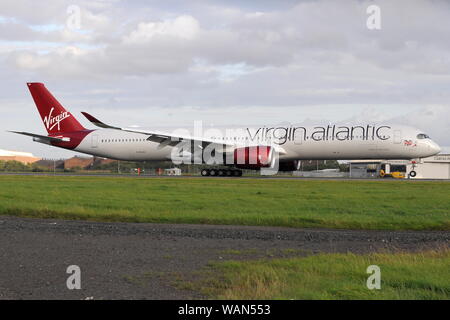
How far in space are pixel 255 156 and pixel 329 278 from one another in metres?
30.5

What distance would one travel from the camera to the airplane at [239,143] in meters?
37.1

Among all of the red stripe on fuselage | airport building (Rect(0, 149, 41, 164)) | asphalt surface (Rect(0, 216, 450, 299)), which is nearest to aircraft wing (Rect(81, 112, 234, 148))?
the red stripe on fuselage

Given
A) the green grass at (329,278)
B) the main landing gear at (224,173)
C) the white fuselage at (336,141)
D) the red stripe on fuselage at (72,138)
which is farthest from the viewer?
the red stripe on fuselage at (72,138)

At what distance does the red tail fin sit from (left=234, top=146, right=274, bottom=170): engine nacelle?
17.9 metres

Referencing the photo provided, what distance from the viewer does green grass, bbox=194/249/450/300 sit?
6.08 metres

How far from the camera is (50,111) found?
46188 mm

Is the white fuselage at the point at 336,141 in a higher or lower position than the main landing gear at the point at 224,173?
higher

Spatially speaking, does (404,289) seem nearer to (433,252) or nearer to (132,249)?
(433,252)

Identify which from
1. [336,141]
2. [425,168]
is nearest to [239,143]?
[336,141]

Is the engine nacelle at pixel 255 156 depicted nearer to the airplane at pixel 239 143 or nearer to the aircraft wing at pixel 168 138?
the airplane at pixel 239 143

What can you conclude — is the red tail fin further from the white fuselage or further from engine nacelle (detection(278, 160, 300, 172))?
engine nacelle (detection(278, 160, 300, 172))

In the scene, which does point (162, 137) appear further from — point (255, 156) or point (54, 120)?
point (54, 120)

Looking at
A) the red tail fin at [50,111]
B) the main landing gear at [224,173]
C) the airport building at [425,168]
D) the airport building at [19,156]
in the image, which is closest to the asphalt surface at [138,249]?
the main landing gear at [224,173]

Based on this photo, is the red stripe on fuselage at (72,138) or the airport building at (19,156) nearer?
the red stripe on fuselage at (72,138)
